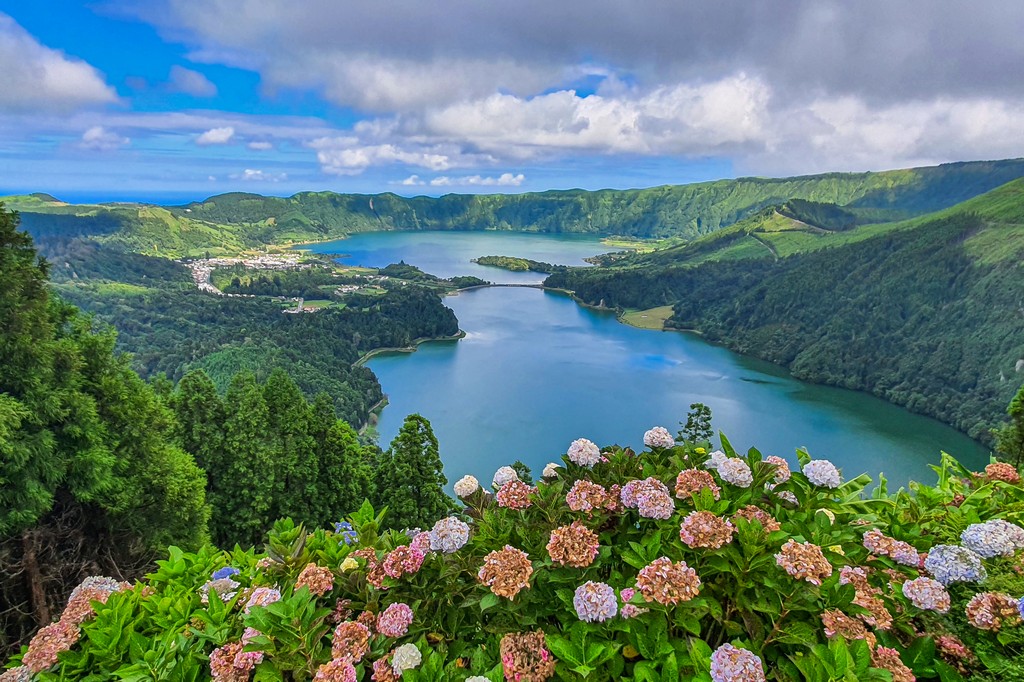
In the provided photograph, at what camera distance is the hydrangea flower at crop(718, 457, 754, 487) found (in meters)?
2.09

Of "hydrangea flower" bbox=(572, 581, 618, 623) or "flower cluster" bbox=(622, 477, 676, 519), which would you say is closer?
"hydrangea flower" bbox=(572, 581, 618, 623)

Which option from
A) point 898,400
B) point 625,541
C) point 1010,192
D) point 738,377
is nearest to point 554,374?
point 738,377

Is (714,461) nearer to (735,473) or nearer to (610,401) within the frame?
(735,473)

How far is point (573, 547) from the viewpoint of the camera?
5.76ft

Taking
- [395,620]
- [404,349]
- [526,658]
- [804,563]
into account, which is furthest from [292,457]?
[404,349]

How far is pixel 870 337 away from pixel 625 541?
294 ft

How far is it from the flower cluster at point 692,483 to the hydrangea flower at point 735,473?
2.9 inches

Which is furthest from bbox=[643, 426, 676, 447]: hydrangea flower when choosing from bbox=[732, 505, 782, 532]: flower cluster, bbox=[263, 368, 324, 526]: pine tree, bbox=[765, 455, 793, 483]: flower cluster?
bbox=[263, 368, 324, 526]: pine tree

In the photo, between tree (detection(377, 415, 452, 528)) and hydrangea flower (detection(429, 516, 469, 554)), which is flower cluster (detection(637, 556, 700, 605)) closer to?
hydrangea flower (detection(429, 516, 469, 554))

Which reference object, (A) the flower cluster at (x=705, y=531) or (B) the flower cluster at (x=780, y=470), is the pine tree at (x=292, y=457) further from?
(A) the flower cluster at (x=705, y=531)

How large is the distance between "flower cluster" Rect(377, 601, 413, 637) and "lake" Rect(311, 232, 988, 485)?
33306mm

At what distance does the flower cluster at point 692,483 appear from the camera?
6.54ft

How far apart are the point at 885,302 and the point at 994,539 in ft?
323

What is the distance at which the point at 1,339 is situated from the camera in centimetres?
714
